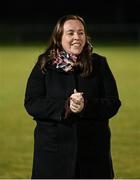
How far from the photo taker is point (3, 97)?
16500 millimetres

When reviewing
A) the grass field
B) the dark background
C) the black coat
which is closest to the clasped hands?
the black coat

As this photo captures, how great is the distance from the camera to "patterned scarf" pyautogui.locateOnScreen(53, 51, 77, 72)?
4.88 m

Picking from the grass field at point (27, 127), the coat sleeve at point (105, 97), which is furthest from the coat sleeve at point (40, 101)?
the grass field at point (27, 127)

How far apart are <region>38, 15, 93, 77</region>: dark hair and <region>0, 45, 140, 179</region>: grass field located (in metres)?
3.35

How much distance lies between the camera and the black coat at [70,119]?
4949 mm

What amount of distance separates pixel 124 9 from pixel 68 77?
51002 mm

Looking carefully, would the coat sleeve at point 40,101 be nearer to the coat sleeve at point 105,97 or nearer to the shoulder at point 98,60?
the coat sleeve at point 105,97

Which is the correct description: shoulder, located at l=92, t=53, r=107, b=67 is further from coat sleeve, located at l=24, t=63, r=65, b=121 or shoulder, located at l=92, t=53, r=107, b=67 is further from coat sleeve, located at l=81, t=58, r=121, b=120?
coat sleeve, located at l=24, t=63, r=65, b=121

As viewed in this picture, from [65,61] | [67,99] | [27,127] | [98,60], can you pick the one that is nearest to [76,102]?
[67,99]

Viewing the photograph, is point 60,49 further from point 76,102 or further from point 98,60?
point 76,102

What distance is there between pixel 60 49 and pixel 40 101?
407 mm

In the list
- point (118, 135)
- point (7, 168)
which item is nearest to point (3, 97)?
Answer: point (118, 135)

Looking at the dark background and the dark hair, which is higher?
the dark background

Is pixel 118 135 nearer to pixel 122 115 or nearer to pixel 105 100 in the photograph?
pixel 122 115
